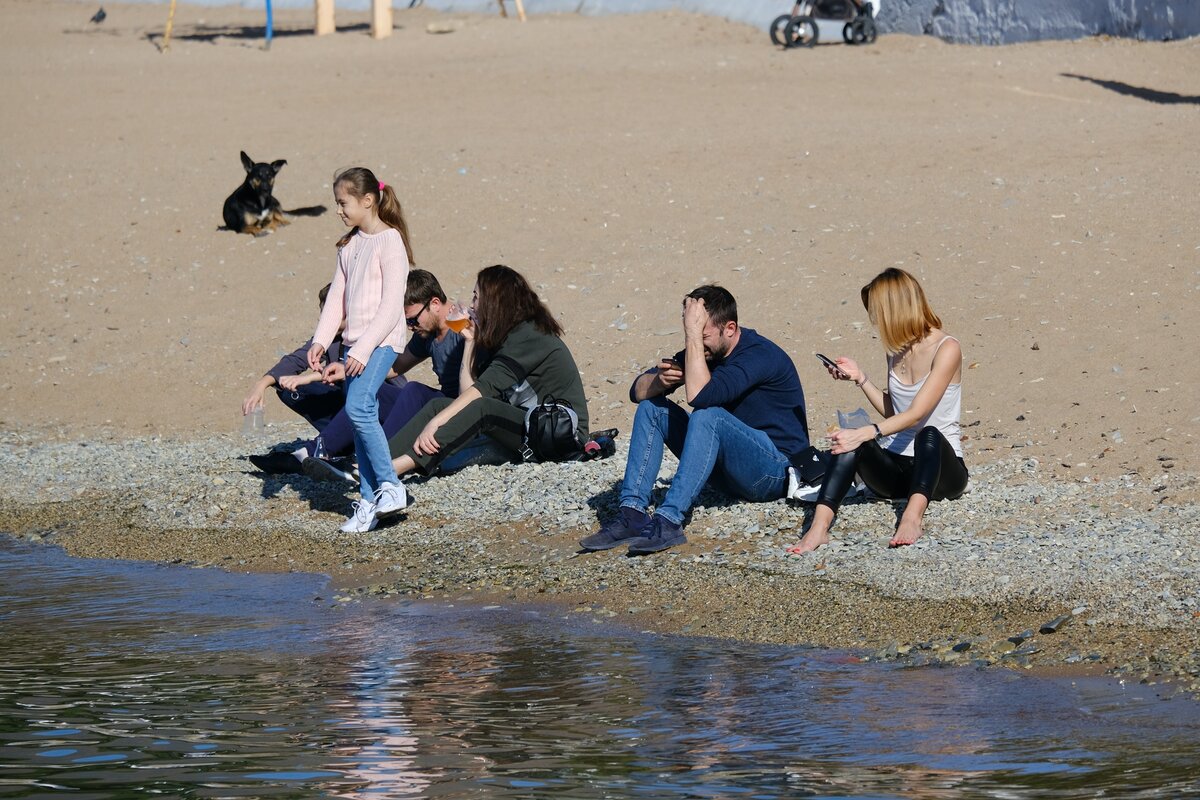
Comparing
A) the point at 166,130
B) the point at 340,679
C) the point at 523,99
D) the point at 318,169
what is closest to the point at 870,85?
the point at 523,99

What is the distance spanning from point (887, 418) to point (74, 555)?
391 cm

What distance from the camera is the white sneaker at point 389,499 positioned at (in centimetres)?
723

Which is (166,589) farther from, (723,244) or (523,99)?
(523,99)

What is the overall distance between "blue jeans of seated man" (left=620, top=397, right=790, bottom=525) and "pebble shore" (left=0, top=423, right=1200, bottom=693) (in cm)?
18

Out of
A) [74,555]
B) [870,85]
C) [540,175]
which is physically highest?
[870,85]

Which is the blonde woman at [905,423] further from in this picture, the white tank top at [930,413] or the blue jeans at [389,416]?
the blue jeans at [389,416]

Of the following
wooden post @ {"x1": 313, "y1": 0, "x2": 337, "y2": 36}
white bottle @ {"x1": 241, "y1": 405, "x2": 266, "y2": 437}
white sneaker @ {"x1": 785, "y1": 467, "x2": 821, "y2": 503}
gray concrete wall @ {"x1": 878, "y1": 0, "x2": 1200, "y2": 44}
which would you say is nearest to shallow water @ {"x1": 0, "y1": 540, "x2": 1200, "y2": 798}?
white sneaker @ {"x1": 785, "y1": 467, "x2": 821, "y2": 503}

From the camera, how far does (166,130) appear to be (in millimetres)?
19016

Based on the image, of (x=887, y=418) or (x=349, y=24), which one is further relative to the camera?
(x=349, y=24)

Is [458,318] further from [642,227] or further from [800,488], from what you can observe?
[642,227]

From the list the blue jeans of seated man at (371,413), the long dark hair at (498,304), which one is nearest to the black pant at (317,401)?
the long dark hair at (498,304)

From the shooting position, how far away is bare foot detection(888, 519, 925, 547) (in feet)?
20.5

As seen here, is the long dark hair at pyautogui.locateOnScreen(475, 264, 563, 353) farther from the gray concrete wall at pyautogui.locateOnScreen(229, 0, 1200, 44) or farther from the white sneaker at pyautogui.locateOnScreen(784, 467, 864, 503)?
the gray concrete wall at pyautogui.locateOnScreen(229, 0, 1200, 44)

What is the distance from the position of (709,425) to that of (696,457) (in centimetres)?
15
